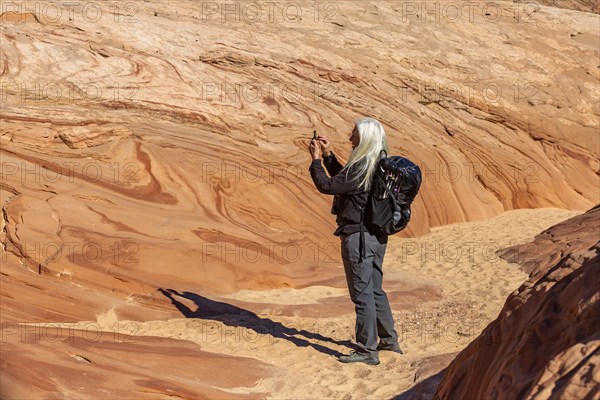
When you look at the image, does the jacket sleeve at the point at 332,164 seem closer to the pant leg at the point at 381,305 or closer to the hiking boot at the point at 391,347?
the pant leg at the point at 381,305

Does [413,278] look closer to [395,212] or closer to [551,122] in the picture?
[395,212]

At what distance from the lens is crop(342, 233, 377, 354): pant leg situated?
5816mm

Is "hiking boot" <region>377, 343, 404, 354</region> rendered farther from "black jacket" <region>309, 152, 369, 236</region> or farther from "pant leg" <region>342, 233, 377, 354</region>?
"black jacket" <region>309, 152, 369, 236</region>

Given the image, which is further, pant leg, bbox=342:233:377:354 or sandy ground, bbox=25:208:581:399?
pant leg, bbox=342:233:377:354

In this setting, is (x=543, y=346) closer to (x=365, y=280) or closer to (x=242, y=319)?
(x=365, y=280)

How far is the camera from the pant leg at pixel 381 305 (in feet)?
19.5

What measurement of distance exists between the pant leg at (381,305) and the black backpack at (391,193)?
0.86ft

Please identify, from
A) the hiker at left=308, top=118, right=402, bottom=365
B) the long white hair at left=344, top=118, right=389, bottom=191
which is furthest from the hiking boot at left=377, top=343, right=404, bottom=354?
the long white hair at left=344, top=118, right=389, bottom=191

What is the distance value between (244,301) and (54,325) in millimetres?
1922

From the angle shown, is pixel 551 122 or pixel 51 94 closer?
pixel 51 94

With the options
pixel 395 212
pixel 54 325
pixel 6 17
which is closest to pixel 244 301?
pixel 54 325

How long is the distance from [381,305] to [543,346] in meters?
2.91

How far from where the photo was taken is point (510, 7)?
17.3m

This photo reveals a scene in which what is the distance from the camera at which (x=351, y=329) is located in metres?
7.02
